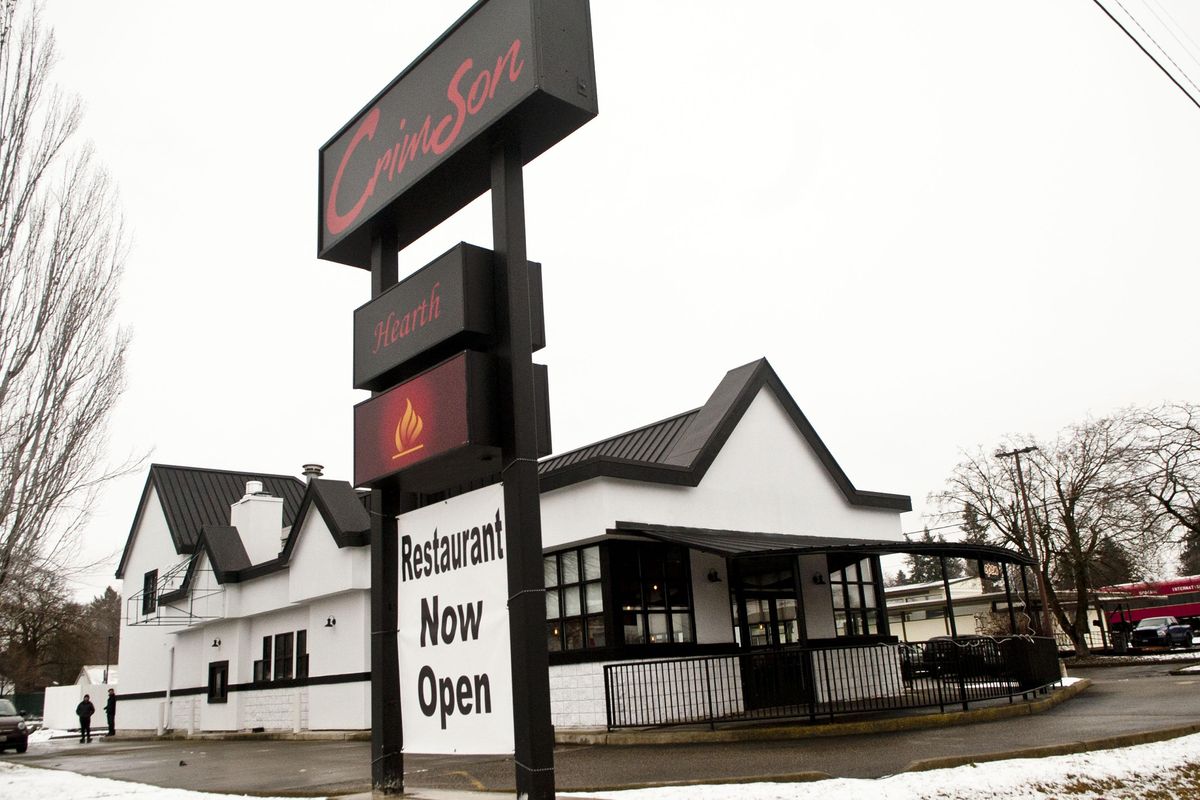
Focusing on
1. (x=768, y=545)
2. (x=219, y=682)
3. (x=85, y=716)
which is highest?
(x=768, y=545)

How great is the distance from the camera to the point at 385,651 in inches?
293

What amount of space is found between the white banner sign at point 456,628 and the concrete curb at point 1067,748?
4439 mm

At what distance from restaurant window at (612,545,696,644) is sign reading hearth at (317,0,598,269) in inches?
317

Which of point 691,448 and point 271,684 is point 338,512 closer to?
point 271,684

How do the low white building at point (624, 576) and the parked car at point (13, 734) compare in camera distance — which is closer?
the low white building at point (624, 576)

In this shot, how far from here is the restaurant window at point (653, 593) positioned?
15.1 metres

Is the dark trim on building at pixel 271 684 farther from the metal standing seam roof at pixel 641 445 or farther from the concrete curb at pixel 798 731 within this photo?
the concrete curb at pixel 798 731

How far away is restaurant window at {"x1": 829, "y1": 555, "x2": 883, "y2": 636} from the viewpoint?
1855cm

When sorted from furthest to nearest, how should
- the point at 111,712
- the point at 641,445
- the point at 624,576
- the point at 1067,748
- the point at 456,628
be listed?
the point at 111,712
the point at 641,445
the point at 624,576
the point at 1067,748
the point at 456,628

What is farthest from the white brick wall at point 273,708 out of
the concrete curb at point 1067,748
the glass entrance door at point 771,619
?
the concrete curb at point 1067,748

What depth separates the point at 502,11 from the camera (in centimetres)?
696

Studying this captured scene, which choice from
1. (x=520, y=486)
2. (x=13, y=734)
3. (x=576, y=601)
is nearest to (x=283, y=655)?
(x=13, y=734)

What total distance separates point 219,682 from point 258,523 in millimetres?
4607

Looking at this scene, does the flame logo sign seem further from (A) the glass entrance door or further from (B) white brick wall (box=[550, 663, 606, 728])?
(A) the glass entrance door
